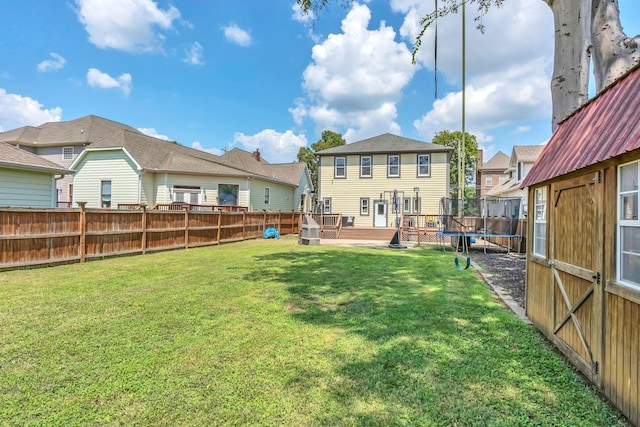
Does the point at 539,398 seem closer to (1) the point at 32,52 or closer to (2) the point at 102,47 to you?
(2) the point at 102,47

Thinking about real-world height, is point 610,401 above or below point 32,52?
below

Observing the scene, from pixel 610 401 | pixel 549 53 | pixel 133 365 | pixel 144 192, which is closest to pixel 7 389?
pixel 133 365

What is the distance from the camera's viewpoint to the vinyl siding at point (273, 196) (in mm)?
20806

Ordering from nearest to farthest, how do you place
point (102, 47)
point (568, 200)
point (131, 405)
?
point (131, 405) < point (568, 200) < point (102, 47)

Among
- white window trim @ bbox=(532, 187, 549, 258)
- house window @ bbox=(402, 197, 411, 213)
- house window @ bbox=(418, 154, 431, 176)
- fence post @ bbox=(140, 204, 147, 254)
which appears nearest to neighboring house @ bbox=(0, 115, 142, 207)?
fence post @ bbox=(140, 204, 147, 254)

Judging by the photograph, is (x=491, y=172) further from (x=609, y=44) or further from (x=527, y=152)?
(x=609, y=44)

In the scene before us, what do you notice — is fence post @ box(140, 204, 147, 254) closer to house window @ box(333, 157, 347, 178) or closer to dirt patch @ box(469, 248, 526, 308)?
dirt patch @ box(469, 248, 526, 308)

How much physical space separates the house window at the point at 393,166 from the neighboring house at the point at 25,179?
1817 cm

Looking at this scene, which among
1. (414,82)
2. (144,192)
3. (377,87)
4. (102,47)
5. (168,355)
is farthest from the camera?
(377,87)

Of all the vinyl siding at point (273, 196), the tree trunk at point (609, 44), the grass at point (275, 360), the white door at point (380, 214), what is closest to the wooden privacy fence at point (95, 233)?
the grass at point (275, 360)

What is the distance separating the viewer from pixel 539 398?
259 cm

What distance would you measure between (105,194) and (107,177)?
3.32 ft

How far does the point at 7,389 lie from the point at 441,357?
3802mm

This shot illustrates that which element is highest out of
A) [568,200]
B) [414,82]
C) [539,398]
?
[414,82]
